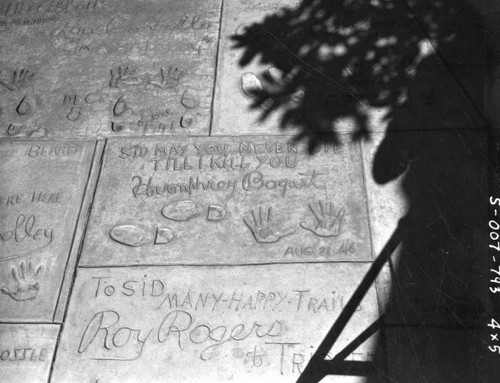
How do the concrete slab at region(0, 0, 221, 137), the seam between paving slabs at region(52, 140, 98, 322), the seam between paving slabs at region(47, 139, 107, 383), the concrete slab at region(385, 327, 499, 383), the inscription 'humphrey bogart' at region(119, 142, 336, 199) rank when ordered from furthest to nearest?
the concrete slab at region(0, 0, 221, 137) < the inscription 'humphrey bogart' at region(119, 142, 336, 199) < the seam between paving slabs at region(52, 140, 98, 322) < the seam between paving slabs at region(47, 139, 107, 383) < the concrete slab at region(385, 327, 499, 383)

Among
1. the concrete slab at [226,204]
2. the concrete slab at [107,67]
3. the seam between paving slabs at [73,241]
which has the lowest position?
the seam between paving slabs at [73,241]

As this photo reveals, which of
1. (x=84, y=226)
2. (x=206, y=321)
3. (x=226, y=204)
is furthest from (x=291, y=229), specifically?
(x=84, y=226)

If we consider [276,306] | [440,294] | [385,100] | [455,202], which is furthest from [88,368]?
[385,100]

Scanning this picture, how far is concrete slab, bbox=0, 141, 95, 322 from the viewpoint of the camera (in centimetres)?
448

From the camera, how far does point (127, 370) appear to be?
406cm

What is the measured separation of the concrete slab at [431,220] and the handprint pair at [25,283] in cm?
266

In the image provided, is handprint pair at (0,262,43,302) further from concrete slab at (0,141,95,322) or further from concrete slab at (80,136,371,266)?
concrete slab at (80,136,371,266)

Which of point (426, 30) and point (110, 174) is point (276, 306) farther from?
point (426, 30)

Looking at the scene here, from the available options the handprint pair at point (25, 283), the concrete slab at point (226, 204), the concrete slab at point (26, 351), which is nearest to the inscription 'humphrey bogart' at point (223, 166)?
the concrete slab at point (226, 204)

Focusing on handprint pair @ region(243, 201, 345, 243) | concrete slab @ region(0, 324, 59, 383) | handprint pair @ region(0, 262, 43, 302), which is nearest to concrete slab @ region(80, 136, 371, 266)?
handprint pair @ region(243, 201, 345, 243)

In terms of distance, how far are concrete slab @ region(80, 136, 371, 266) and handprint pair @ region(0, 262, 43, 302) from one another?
0.38 metres

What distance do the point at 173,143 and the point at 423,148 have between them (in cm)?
226

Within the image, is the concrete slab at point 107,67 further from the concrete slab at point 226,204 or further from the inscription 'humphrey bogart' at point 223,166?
the concrete slab at point 226,204

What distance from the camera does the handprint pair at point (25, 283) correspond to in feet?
14.7
